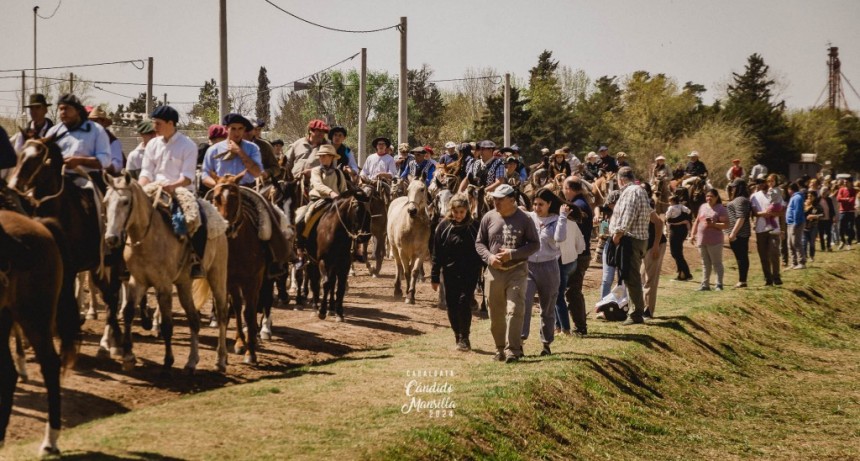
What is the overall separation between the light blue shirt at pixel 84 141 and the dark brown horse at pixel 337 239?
5837 millimetres

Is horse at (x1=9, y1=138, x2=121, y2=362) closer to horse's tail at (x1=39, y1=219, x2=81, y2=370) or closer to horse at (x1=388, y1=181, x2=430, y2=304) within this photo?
horse's tail at (x1=39, y1=219, x2=81, y2=370)

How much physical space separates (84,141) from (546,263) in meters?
6.05

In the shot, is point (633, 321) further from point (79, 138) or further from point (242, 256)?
point (79, 138)

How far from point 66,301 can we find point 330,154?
8.33m

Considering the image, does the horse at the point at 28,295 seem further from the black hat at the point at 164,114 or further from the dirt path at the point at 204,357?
the black hat at the point at 164,114

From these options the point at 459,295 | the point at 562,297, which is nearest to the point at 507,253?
the point at 459,295

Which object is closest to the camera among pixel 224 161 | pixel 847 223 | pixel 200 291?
pixel 200 291

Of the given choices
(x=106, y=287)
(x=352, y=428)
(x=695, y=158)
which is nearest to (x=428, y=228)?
(x=106, y=287)

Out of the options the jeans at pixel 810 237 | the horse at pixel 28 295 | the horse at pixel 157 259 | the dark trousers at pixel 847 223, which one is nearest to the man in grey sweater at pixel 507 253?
the horse at pixel 157 259

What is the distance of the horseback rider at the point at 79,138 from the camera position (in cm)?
1240

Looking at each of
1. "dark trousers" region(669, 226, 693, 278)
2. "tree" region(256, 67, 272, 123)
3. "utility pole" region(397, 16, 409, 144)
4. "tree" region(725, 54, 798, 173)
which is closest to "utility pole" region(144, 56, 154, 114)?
"utility pole" region(397, 16, 409, 144)

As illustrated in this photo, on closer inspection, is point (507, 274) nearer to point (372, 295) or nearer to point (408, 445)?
point (408, 445)

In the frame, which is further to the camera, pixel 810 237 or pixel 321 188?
pixel 810 237

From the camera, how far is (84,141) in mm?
12555
